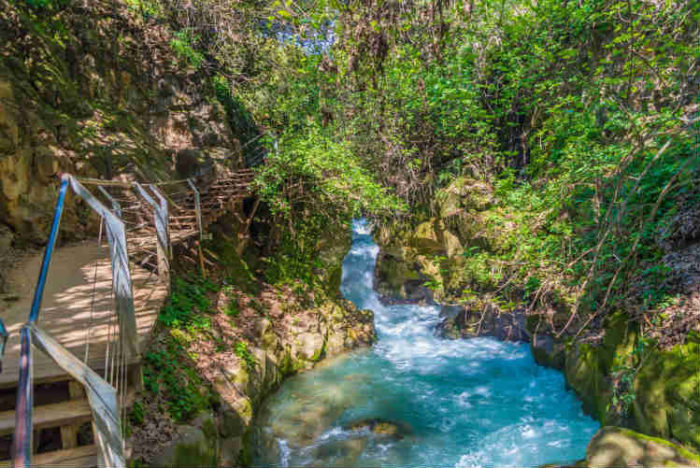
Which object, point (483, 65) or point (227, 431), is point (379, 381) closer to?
point (227, 431)

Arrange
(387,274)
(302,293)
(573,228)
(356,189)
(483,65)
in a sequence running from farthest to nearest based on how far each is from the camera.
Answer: (387,274) < (302,293) < (356,189) < (483,65) < (573,228)

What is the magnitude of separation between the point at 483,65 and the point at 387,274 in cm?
1057

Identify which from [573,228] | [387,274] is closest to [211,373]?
Answer: [573,228]

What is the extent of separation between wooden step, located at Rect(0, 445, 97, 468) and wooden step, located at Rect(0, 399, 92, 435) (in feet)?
0.59

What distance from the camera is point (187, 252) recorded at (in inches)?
350

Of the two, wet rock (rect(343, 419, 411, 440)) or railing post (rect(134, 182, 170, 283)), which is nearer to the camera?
railing post (rect(134, 182, 170, 283))

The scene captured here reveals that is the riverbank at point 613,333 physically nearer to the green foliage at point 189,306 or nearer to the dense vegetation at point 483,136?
the dense vegetation at point 483,136

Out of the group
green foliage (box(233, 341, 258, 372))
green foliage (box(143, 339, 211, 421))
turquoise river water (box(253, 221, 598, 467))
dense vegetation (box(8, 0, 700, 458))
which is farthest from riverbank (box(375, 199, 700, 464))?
green foliage (box(143, 339, 211, 421))

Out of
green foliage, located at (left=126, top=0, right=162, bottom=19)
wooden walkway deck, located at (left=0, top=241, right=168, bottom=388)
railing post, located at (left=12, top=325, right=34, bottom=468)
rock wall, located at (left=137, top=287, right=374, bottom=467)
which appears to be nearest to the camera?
railing post, located at (left=12, top=325, right=34, bottom=468)

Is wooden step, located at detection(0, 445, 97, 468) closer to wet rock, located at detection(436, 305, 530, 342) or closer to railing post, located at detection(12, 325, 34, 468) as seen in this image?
railing post, located at detection(12, 325, 34, 468)

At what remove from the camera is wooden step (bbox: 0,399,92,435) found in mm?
2463

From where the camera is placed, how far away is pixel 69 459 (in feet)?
7.88

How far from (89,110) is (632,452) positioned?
11280 mm

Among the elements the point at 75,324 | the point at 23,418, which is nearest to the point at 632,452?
the point at 23,418
